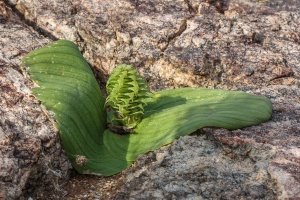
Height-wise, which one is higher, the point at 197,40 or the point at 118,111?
the point at 197,40

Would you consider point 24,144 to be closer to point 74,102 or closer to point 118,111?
point 74,102

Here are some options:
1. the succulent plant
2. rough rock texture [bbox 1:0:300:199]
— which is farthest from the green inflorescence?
rough rock texture [bbox 1:0:300:199]

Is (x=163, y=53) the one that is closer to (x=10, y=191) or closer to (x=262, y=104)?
(x=262, y=104)

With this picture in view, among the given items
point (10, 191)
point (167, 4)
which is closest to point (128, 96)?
point (10, 191)

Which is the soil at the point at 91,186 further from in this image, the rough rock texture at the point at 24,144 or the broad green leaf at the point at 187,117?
the broad green leaf at the point at 187,117

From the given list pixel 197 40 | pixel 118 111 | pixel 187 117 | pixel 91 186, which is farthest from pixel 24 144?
pixel 197 40

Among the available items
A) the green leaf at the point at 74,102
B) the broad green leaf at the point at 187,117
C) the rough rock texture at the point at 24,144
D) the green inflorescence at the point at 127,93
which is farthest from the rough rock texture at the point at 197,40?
the rough rock texture at the point at 24,144
